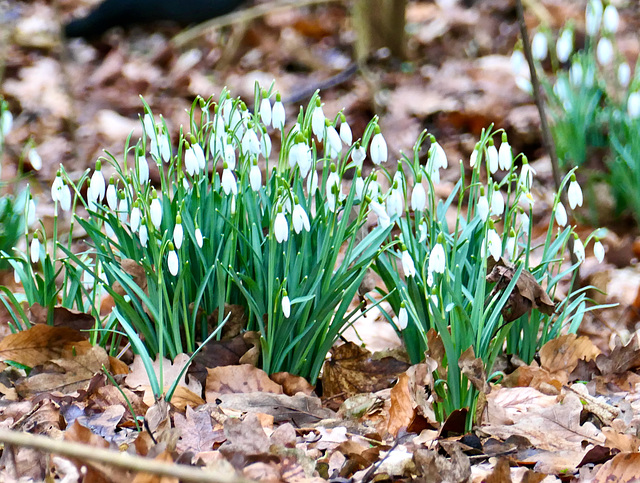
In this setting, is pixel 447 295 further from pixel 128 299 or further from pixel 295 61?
pixel 295 61

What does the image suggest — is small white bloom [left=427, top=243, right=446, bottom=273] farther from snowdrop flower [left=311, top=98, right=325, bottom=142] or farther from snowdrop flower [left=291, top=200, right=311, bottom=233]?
snowdrop flower [left=311, top=98, right=325, bottom=142]

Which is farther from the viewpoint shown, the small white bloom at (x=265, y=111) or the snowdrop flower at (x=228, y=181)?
the small white bloom at (x=265, y=111)

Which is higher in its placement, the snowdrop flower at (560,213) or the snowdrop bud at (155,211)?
the snowdrop bud at (155,211)

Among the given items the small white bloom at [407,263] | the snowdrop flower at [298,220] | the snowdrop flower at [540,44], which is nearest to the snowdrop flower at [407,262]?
the small white bloom at [407,263]

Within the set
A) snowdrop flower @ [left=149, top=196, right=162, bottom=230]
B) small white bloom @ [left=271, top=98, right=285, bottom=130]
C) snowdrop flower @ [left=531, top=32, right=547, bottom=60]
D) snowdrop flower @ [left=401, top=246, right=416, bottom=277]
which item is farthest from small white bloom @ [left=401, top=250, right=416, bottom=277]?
snowdrop flower @ [left=531, top=32, right=547, bottom=60]

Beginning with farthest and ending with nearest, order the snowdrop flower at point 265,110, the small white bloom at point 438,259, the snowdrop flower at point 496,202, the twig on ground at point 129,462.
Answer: the snowdrop flower at point 265,110
the snowdrop flower at point 496,202
the small white bloom at point 438,259
the twig on ground at point 129,462

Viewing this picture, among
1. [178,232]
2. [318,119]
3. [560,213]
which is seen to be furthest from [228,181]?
[560,213]

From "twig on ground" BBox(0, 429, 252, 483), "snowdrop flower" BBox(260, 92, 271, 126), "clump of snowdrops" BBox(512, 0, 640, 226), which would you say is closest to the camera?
"twig on ground" BBox(0, 429, 252, 483)

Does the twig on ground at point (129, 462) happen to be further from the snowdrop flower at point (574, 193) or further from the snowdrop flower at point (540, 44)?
the snowdrop flower at point (540, 44)
